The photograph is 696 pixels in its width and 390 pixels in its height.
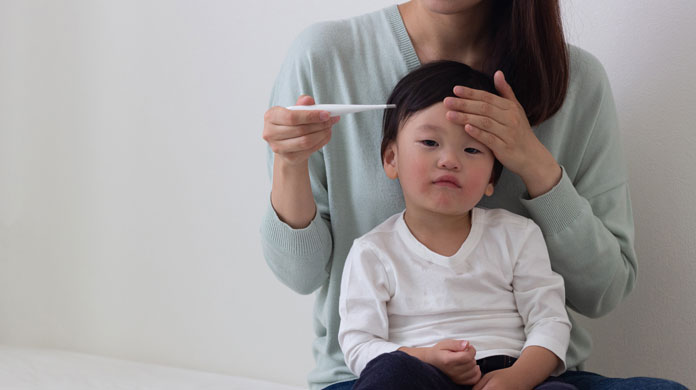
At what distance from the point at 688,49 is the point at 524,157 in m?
0.50

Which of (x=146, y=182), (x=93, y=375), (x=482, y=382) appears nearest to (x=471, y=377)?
(x=482, y=382)

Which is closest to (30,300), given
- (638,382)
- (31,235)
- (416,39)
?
(31,235)

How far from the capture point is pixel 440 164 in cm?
103

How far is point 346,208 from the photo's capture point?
1243mm

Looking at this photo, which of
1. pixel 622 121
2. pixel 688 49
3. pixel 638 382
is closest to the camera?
pixel 638 382

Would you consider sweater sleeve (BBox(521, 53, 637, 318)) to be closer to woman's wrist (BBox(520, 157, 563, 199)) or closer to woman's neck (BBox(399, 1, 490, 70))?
woman's wrist (BBox(520, 157, 563, 199))

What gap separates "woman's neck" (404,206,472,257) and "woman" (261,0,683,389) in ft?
0.43

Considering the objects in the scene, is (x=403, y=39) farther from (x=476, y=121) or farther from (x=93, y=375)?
(x=93, y=375)

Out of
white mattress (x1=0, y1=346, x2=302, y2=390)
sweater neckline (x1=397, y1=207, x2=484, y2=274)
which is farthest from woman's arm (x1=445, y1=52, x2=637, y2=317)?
white mattress (x1=0, y1=346, x2=302, y2=390)

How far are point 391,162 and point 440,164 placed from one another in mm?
124

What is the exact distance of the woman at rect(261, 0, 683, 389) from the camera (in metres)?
Answer: 1.16

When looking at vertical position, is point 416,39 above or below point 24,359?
above

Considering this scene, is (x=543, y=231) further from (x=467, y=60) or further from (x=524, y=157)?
(x=467, y=60)

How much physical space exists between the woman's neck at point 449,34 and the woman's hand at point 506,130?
0.51ft
